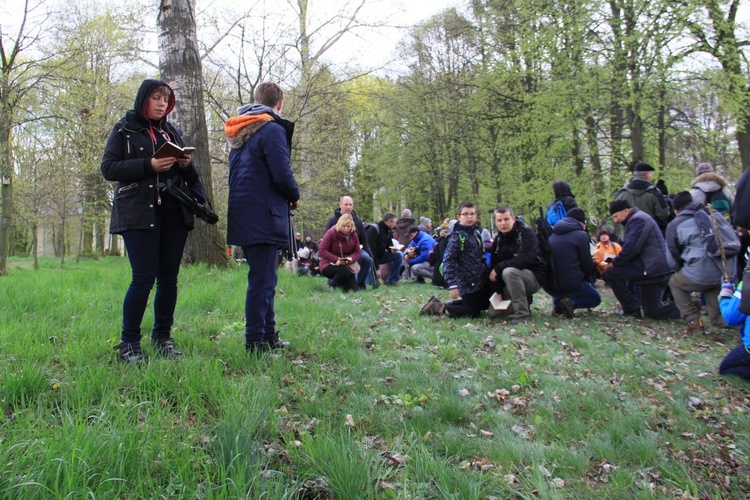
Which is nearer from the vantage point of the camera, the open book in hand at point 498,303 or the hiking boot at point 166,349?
the hiking boot at point 166,349

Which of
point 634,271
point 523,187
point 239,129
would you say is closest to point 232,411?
point 239,129

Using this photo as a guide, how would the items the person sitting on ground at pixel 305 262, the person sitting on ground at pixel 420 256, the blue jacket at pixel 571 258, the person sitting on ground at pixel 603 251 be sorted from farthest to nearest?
the person sitting on ground at pixel 305 262 < the person sitting on ground at pixel 420 256 < the person sitting on ground at pixel 603 251 < the blue jacket at pixel 571 258

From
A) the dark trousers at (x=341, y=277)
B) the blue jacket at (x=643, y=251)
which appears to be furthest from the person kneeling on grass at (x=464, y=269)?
the dark trousers at (x=341, y=277)

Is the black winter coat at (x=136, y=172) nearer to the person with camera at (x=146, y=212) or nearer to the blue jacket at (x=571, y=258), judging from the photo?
the person with camera at (x=146, y=212)

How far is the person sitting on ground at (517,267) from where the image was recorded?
22.5 feet

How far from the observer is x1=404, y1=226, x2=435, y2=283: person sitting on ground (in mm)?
12789

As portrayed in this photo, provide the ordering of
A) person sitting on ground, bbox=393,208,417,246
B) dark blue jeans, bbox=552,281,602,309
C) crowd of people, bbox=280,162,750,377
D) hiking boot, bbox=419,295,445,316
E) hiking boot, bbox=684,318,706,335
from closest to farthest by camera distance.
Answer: hiking boot, bbox=684,318,706,335
crowd of people, bbox=280,162,750,377
hiking boot, bbox=419,295,445,316
dark blue jeans, bbox=552,281,602,309
person sitting on ground, bbox=393,208,417,246

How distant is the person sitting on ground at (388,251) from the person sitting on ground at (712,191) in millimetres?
6810

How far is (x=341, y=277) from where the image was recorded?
966 centimetres

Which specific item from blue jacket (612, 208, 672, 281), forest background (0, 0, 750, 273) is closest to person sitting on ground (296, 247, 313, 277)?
forest background (0, 0, 750, 273)

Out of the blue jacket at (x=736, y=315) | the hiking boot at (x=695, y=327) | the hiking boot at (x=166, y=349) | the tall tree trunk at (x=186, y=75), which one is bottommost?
the hiking boot at (x=695, y=327)

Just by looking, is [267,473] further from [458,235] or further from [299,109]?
[299,109]

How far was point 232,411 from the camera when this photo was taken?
2.38 meters

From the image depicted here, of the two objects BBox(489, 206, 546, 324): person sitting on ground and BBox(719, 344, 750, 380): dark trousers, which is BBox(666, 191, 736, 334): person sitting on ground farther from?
BBox(719, 344, 750, 380): dark trousers
